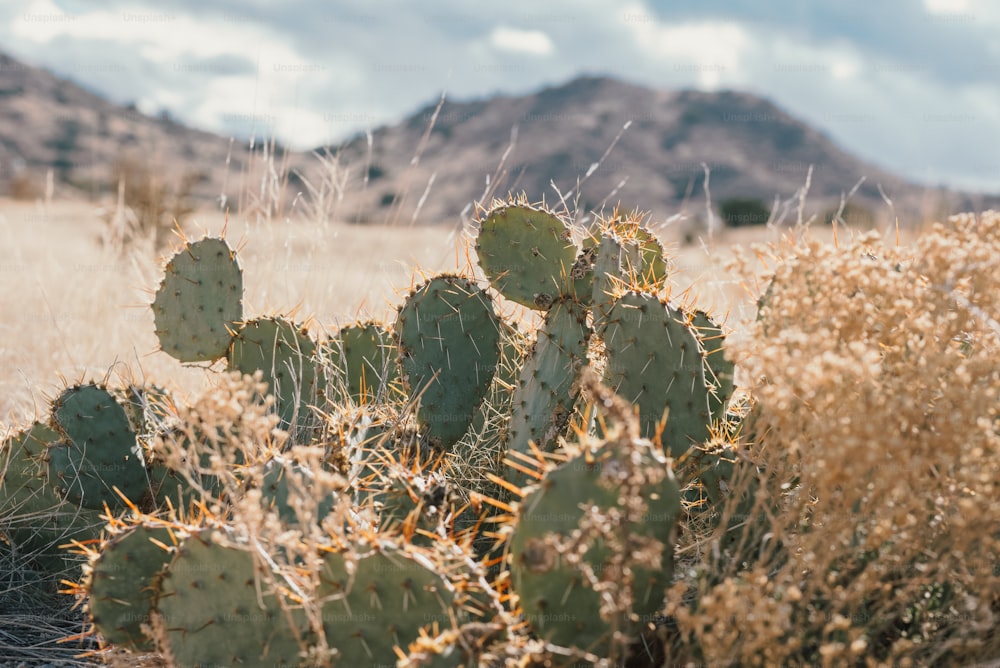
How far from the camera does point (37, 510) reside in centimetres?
298

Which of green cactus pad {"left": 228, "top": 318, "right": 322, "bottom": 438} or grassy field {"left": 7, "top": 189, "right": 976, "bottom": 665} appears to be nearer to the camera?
grassy field {"left": 7, "top": 189, "right": 976, "bottom": 665}

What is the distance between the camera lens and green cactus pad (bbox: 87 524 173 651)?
2.18 metres

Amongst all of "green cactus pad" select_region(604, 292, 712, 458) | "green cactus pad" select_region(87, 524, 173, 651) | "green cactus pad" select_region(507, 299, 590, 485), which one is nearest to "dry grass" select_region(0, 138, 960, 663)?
"green cactus pad" select_region(604, 292, 712, 458)

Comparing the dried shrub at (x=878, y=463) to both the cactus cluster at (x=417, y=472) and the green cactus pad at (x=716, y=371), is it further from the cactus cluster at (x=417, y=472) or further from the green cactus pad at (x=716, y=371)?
the green cactus pad at (x=716, y=371)

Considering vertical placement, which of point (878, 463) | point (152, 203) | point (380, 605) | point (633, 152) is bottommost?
point (633, 152)

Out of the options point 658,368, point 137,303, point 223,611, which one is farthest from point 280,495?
point 137,303

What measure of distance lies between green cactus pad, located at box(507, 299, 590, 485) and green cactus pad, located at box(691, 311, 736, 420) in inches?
13.7

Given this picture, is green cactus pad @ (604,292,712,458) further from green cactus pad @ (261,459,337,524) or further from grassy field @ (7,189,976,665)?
green cactus pad @ (261,459,337,524)

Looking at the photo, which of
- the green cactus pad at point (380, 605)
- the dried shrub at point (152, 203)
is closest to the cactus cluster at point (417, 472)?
the green cactus pad at point (380, 605)

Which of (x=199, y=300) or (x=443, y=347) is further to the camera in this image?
(x=199, y=300)

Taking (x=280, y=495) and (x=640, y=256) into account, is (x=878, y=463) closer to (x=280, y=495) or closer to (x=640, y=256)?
(x=640, y=256)

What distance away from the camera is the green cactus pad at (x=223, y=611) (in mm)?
1956

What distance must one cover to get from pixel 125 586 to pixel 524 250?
1.58m

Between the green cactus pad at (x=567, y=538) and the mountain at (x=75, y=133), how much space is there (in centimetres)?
4855
